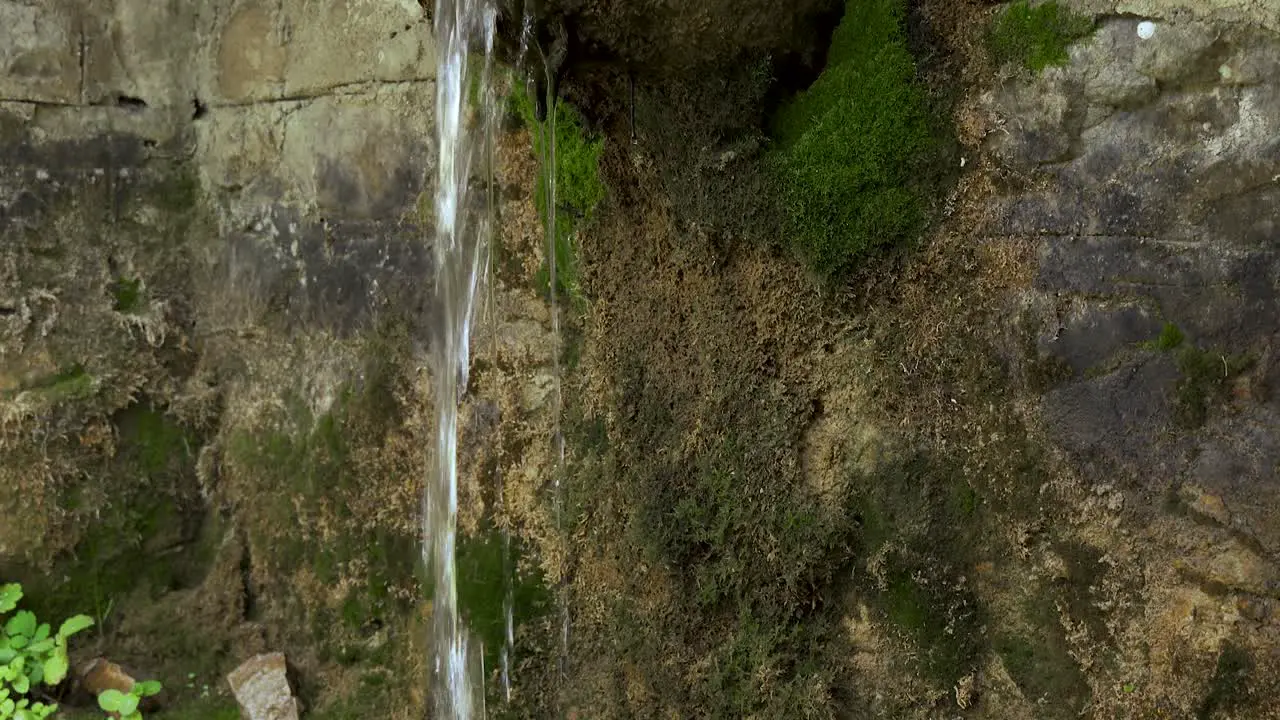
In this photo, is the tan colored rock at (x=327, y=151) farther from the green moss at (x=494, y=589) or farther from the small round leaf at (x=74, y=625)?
the small round leaf at (x=74, y=625)

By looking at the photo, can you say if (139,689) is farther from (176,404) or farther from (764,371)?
(764,371)

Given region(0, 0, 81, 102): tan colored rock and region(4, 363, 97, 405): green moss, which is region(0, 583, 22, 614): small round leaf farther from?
region(0, 0, 81, 102): tan colored rock

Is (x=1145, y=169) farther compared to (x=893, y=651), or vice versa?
(x=893, y=651)

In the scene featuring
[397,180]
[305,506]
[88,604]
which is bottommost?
[88,604]

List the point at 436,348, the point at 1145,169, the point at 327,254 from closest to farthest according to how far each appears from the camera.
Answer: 1. the point at 1145,169
2. the point at 436,348
3. the point at 327,254

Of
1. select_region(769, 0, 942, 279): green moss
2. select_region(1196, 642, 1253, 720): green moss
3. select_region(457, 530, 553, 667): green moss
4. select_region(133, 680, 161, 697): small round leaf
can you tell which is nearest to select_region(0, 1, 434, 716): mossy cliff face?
select_region(133, 680, 161, 697): small round leaf

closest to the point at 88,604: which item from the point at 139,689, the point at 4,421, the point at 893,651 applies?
the point at 139,689
